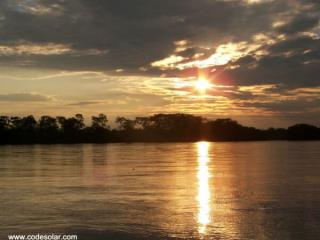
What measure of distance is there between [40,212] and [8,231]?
9.97 ft

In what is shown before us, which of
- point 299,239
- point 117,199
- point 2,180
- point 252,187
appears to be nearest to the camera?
point 299,239

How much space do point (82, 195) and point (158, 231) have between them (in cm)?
841

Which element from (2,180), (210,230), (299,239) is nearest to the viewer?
(299,239)

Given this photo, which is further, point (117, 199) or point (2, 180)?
point (2, 180)

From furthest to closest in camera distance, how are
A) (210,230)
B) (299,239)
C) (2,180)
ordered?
1. (2,180)
2. (210,230)
3. (299,239)

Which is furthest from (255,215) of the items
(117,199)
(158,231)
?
(117,199)

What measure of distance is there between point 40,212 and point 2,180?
1267 centimetres

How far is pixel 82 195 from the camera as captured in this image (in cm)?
2266

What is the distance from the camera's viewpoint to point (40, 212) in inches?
706

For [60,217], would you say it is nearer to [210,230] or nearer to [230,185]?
[210,230]

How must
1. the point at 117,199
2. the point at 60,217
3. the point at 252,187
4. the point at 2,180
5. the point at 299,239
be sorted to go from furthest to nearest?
the point at 2,180
the point at 252,187
the point at 117,199
the point at 60,217
the point at 299,239

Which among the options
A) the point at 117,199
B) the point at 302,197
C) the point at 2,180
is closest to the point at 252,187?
the point at 302,197

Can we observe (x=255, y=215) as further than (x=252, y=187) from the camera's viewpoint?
No

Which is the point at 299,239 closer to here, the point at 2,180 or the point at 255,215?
the point at 255,215
